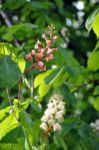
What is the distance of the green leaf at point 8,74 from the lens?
163 cm

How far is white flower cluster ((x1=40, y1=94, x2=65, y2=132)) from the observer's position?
2502mm

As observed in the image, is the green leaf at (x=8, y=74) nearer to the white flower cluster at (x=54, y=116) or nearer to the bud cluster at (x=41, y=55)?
the bud cluster at (x=41, y=55)

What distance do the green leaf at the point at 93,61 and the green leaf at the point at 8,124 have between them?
26.3 inches

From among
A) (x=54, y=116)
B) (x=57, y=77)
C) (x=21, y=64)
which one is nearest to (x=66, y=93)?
(x=54, y=116)

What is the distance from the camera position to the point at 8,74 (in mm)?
1635

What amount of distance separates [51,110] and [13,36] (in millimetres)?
663

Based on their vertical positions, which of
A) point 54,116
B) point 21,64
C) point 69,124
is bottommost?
point 69,124

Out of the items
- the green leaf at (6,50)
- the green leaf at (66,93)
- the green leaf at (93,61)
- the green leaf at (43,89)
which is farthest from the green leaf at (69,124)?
the green leaf at (6,50)

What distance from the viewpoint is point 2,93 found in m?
3.04

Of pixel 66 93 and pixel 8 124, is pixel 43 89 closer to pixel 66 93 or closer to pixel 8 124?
pixel 66 93

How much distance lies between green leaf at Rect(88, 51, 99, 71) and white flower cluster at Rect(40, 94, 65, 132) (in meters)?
0.29

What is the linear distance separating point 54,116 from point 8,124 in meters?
0.81

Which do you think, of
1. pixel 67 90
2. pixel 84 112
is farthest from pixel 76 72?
pixel 84 112

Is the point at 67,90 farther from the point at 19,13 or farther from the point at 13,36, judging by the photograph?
the point at 19,13
